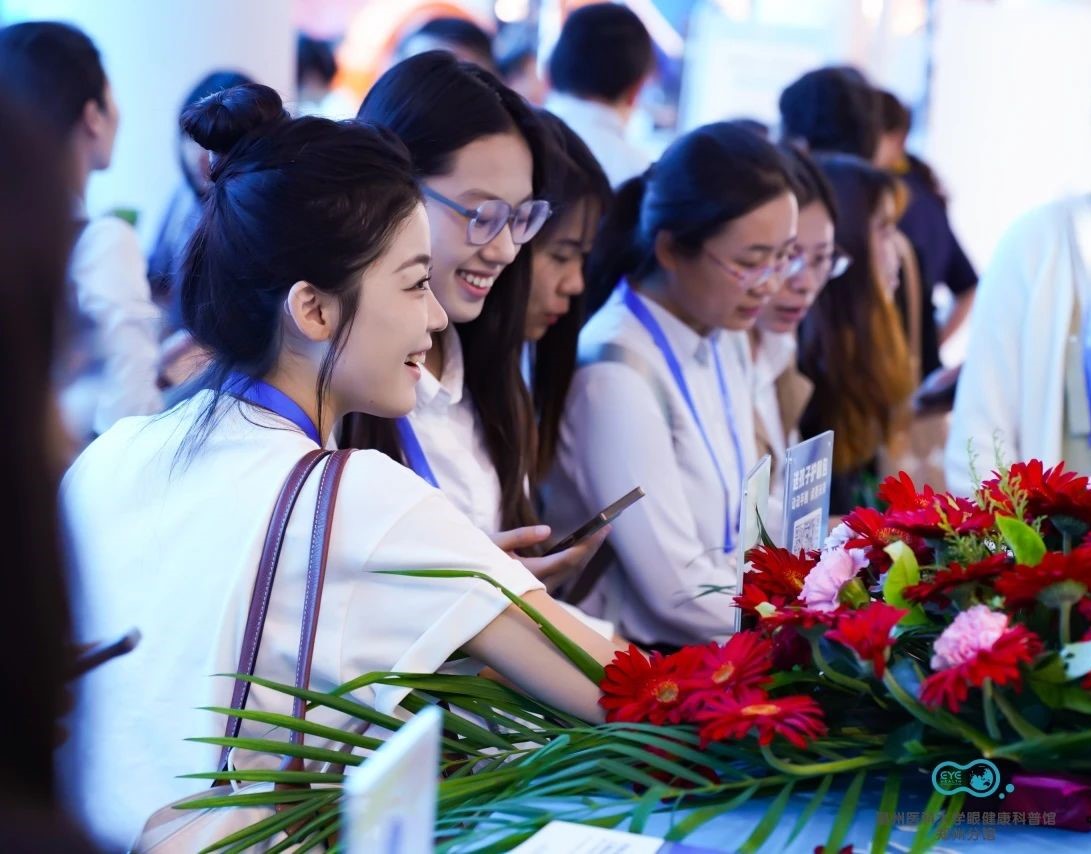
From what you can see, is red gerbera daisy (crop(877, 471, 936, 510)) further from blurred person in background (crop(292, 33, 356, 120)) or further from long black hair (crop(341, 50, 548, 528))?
blurred person in background (crop(292, 33, 356, 120))

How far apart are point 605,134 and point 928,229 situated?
120cm

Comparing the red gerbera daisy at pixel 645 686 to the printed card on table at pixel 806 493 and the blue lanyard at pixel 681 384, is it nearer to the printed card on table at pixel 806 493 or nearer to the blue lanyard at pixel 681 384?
the printed card on table at pixel 806 493

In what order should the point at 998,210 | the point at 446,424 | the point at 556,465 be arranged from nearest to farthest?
the point at 446,424 → the point at 556,465 → the point at 998,210

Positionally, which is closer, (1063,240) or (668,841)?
(668,841)

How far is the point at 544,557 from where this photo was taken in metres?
1.89

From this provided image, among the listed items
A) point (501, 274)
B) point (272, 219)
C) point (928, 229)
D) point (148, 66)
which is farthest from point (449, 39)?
point (272, 219)

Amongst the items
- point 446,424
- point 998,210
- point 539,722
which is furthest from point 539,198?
point 998,210

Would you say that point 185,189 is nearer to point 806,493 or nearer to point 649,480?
point 649,480

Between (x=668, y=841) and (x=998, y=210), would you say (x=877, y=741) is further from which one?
(x=998, y=210)

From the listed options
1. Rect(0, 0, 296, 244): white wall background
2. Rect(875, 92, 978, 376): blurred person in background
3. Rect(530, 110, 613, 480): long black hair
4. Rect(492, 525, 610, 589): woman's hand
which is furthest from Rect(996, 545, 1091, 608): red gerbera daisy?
Rect(0, 0, 296, 244): white wall background

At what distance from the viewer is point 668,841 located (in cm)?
113

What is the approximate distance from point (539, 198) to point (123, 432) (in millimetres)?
899

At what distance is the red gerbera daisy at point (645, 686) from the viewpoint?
50.1 inches

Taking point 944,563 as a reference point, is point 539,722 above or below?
below
